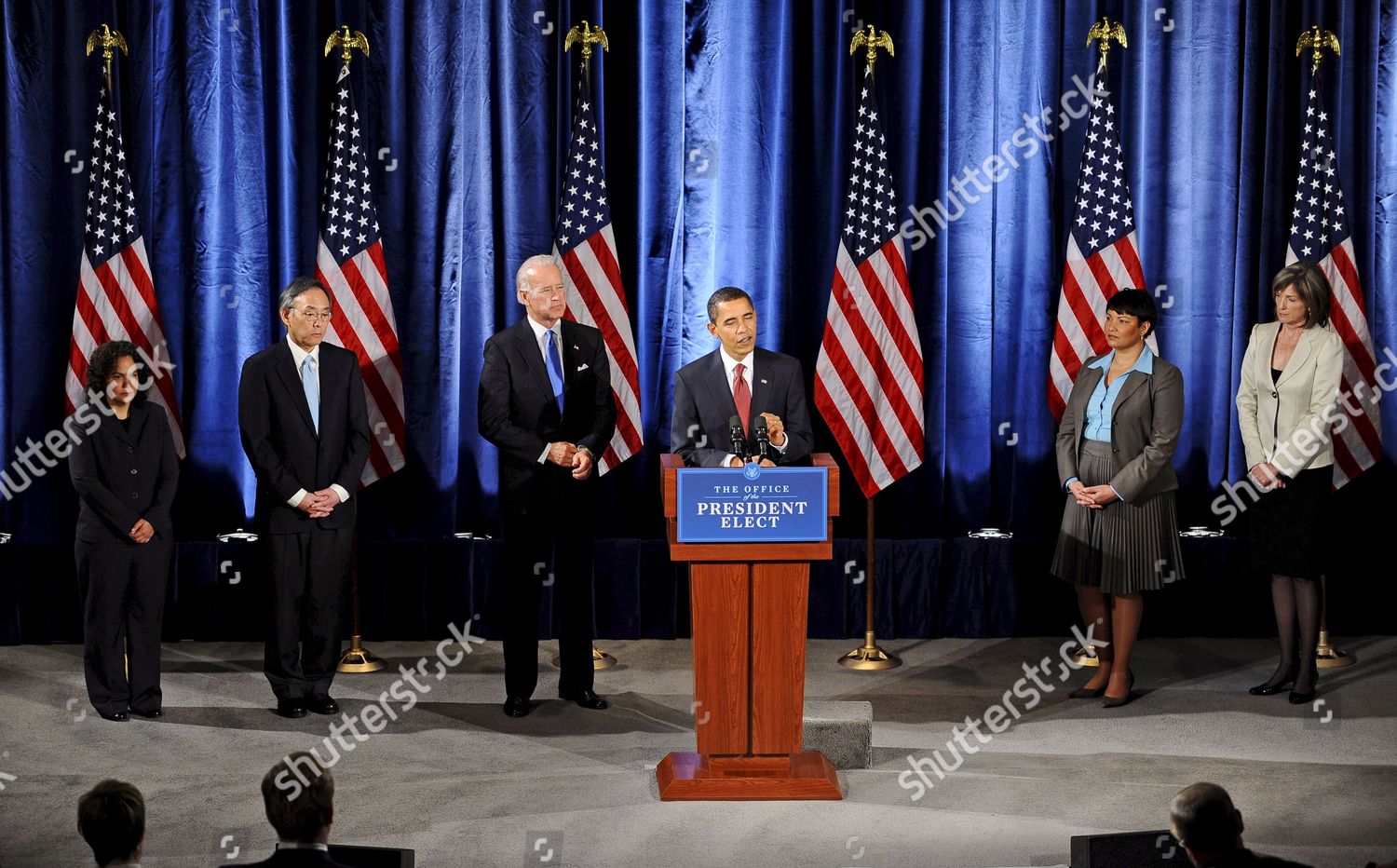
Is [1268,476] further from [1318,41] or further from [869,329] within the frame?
[1318,41]

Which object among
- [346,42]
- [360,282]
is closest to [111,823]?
[360,282]

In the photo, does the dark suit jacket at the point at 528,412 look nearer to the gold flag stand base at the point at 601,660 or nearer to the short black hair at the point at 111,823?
the gold flag stand base at the point at 601,660

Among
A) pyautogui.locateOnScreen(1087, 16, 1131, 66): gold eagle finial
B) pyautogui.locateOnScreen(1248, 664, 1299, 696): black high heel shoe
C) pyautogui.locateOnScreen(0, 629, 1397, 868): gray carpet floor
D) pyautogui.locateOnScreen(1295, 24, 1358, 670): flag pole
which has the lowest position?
pyautogui.locateOnScreen(0, 629, 1397, 868): gray carpet floor

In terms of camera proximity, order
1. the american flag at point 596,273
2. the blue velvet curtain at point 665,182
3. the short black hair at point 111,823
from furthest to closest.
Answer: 1. the blue velvet curtain at point 665,182
2. the american flag at point 596,273
3. the short black hair at point 111,823

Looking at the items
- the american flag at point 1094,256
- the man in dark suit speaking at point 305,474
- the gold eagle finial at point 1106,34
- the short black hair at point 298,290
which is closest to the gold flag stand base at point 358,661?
the man in dark suit speaking at point 305,474

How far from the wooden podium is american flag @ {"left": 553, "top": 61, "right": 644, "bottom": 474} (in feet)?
6.44

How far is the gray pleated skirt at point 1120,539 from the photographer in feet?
18.6

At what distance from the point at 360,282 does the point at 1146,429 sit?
3329 mm

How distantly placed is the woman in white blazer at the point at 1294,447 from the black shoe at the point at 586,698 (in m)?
2.58

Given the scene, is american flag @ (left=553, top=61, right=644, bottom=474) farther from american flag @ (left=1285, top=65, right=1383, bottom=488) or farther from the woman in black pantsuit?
american flag @ (left=1285, top=65, right=1383, bottom=488)

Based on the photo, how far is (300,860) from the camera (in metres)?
2.56

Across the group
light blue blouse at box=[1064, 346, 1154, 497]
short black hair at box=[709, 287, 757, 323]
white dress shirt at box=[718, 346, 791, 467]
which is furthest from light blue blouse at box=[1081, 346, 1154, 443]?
short black hair at box=[709, 287, 757, 323]

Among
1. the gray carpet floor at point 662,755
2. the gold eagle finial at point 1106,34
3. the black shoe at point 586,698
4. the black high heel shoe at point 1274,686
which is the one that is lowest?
the gray carpet floor at point 662,755

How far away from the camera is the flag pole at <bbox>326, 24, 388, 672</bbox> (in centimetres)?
649
